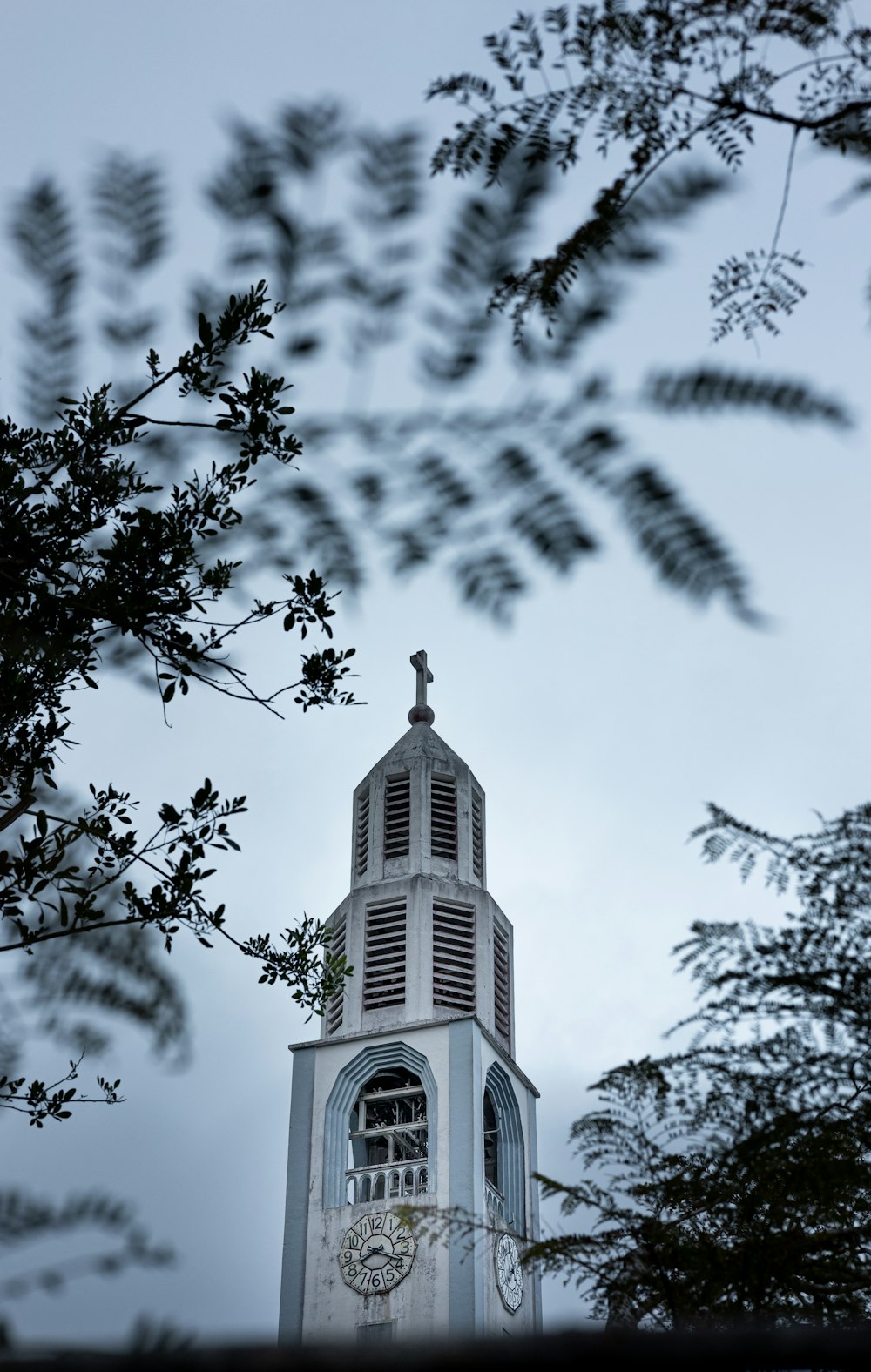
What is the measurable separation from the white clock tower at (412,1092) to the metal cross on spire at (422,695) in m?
1.81

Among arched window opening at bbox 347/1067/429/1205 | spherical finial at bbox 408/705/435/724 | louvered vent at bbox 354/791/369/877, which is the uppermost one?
spherical finial at bbox 408/705/435/724

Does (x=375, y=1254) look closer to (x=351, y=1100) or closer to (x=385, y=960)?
(x=351, y=1100)

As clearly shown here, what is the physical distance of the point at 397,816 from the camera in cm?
3170

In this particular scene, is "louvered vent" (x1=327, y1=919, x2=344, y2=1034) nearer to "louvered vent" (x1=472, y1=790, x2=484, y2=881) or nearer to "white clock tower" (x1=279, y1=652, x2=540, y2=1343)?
"white clock tower" (x1=279, y1=652, x2=540, y2=1343)

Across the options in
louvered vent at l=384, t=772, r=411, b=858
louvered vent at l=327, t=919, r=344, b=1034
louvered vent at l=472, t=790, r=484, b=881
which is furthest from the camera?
louvered vent at l=472, t=790, r=484, b=881

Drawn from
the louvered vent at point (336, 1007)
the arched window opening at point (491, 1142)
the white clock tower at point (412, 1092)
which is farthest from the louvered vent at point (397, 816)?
the arched window opening at point (491, 1142)

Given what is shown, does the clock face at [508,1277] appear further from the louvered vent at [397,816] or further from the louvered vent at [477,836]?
the louvered vent at [397,816]

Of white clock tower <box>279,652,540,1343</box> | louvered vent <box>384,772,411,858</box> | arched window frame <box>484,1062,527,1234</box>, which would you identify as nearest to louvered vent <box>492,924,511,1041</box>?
white clock tower <box>279,652,540,1343</box>

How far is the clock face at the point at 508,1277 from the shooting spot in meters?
26.2

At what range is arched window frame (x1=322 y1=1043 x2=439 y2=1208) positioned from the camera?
26719mm

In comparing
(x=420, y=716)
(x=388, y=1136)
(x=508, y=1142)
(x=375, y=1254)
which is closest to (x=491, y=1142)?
(x=508, y=1142)

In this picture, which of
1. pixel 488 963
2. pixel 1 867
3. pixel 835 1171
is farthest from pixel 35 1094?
pixel 488 963

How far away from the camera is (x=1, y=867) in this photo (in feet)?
13.8

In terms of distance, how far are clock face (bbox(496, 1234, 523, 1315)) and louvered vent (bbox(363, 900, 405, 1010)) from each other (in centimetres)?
520
